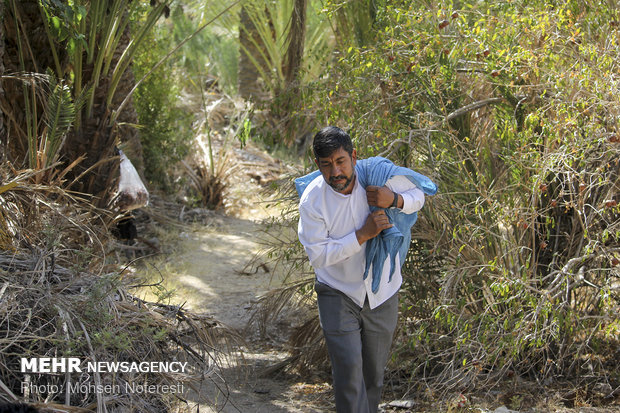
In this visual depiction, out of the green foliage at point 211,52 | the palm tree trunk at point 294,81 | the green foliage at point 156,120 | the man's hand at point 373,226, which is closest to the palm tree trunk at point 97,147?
the palm tree trunk at point 294,81

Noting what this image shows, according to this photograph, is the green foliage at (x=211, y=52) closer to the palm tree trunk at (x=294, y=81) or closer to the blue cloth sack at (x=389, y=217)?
the palm tree trunk at (x=294, y=81)

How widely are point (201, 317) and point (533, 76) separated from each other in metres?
2.67

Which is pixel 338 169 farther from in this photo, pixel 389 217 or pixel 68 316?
pixel 68 316

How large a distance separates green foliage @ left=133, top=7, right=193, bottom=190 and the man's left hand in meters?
6.52

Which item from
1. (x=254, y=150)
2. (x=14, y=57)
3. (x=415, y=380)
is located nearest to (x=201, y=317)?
(x=415, y=380)

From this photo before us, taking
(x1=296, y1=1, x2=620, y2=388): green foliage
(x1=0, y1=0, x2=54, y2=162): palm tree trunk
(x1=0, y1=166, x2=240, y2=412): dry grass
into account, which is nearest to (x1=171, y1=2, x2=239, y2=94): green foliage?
(x1=0, y1=0, x2=54, y2=162): palm tree trunk

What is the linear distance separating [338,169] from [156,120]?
698 centimetres

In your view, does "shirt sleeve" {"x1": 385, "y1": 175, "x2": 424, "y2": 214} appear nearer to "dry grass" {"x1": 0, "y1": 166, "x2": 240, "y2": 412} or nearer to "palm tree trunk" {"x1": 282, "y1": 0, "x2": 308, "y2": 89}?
"dry grass" {"x1": 0, "y1": 166, "x2": 240, "y2": 412}

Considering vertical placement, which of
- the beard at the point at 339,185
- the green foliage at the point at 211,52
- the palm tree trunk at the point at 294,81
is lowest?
the beard at the point at 339,185

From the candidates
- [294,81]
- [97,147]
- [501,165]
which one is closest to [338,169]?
[501,165]

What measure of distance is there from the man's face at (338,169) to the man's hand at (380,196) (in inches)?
5.1

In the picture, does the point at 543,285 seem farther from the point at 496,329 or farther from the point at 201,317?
the point at 201,317

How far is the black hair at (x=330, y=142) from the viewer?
3.31 meters

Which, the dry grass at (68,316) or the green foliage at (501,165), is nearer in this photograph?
the dry grass at (68,316)
